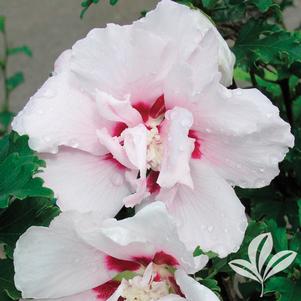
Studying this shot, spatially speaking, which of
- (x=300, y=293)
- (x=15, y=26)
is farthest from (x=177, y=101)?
(x=15, y=26)

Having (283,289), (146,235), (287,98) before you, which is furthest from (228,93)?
(287,98)

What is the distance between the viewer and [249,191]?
106 centimetres

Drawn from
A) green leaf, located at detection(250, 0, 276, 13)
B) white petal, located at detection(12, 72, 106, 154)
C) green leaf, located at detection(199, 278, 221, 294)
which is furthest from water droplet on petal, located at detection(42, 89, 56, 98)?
green leaf, located at detection(250, 0, 276, 13)

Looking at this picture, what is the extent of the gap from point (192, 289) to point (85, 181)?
0.50 ft

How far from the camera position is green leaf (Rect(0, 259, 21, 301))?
67 cm

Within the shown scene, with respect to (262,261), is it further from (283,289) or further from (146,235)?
(146,235)

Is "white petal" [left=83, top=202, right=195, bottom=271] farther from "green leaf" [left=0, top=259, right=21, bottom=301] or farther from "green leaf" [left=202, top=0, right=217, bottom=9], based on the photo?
"green leaf" [left=202, top=0, right=217, bottom=9]

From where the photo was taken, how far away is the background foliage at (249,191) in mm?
644

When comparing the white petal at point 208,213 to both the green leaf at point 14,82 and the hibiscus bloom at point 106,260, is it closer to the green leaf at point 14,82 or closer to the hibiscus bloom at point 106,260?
the hibiscus bloom at point 106,260

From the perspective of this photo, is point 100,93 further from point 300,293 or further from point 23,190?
point 300,293

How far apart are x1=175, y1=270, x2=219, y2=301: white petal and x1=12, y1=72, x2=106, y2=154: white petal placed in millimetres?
147

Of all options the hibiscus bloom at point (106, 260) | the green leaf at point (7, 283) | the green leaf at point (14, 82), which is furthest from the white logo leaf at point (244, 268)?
the green leaf at point (14, 82)

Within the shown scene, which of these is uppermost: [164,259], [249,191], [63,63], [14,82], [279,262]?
[63,63]

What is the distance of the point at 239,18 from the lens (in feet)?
3.35
